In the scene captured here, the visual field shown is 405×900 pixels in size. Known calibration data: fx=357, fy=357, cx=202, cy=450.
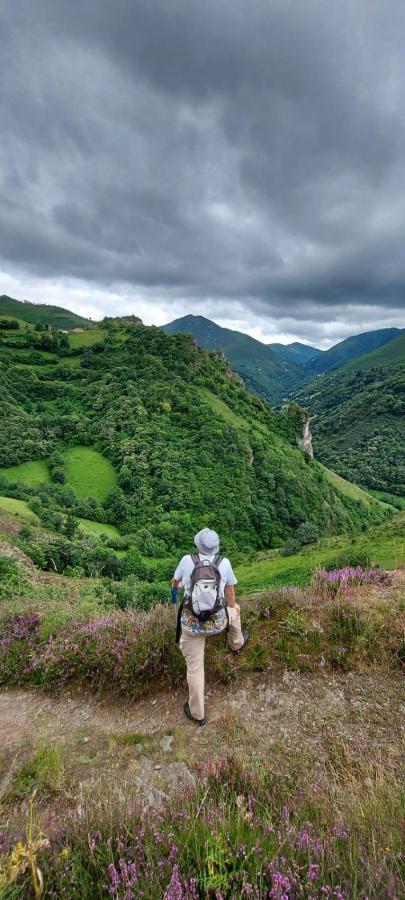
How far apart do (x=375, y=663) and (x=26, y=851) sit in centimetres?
425

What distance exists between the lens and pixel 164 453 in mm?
61406

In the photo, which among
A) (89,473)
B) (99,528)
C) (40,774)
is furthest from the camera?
(89,473)

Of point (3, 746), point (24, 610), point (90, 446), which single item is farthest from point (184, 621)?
point (90, 446)

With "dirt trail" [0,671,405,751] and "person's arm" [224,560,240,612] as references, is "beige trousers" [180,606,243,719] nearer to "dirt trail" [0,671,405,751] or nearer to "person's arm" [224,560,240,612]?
"person's arm" [224,560,240,612]

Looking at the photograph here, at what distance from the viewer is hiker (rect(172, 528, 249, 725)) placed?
4.27 m

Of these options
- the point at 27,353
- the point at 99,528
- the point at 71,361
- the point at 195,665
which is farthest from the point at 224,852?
the point at 27,353

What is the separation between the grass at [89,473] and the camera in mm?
53750

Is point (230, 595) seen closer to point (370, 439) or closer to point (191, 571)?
point (191, 571)

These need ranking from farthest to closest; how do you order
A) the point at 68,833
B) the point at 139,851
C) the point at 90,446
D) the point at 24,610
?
the point at 90,446 → the point at 24,610 → the point at 68,833 → the point at 139,851

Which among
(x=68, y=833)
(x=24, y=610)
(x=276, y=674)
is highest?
(x=68, y=833)

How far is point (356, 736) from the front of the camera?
12.4 ft

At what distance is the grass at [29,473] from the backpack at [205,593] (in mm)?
50375

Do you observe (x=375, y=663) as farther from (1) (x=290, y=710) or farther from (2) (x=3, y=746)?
(2) (x=3, y=746)

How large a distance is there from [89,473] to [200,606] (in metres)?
56.7
